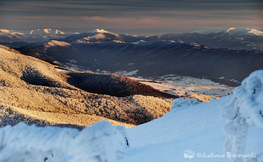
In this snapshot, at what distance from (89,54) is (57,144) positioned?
180m

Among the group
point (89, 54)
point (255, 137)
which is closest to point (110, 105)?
point (255, 137)

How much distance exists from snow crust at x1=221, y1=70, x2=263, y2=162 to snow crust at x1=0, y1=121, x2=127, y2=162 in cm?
185

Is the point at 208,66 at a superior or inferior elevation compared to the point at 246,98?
inferior

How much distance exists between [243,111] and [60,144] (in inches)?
101

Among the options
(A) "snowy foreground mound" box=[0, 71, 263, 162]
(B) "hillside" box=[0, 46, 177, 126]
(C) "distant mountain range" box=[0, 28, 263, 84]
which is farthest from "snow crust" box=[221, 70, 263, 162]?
(C) "distant mountain range" box=[0, 28, 263, 84]

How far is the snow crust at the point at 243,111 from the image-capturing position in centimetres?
264

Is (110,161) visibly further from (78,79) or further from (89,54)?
(89,54)

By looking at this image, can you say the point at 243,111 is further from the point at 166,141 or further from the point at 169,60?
the point at 169,60

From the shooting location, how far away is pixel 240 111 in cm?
281

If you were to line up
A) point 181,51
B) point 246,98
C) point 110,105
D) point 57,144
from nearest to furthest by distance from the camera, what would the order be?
1. point 57,144
2. point 246,98
3. point 110,105
4. point 181,51

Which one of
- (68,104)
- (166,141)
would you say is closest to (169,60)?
(68,104)

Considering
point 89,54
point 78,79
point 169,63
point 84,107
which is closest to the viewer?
point 84,107

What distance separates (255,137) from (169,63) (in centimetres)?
12967

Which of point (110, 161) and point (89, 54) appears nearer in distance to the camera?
point (110, 161)
